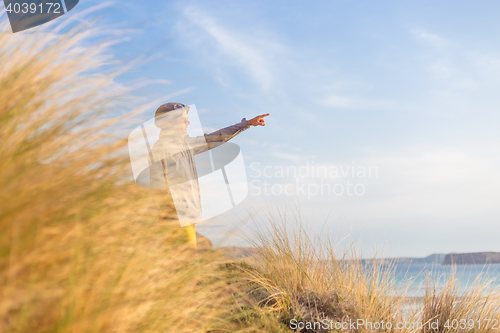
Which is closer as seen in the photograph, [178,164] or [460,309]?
[178,164]

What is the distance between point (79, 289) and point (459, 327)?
433cm

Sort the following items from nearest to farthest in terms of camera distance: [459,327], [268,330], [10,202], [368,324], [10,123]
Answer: [10,202] → [10,123] → [268,330] → [368,324] → [459,327]

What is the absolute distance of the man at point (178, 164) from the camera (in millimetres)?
2426

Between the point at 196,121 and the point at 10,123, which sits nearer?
the point at 10,123

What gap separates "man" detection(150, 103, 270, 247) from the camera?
2.43 meters

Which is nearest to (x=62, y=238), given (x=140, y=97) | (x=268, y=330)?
(x=140, y=97)

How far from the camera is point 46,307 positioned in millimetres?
1200

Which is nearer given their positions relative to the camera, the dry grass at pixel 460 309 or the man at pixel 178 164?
the man at pixel 178 164

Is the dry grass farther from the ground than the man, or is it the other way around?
the man

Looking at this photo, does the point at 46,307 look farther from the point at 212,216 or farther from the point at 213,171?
the point at 213,171

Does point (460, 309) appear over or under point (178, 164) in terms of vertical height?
under

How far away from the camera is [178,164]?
2.67 meters

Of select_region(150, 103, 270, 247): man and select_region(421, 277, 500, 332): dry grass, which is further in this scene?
select_region(421, 277, 500, 332): dry grass

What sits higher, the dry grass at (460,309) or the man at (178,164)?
the man at (178,164)
